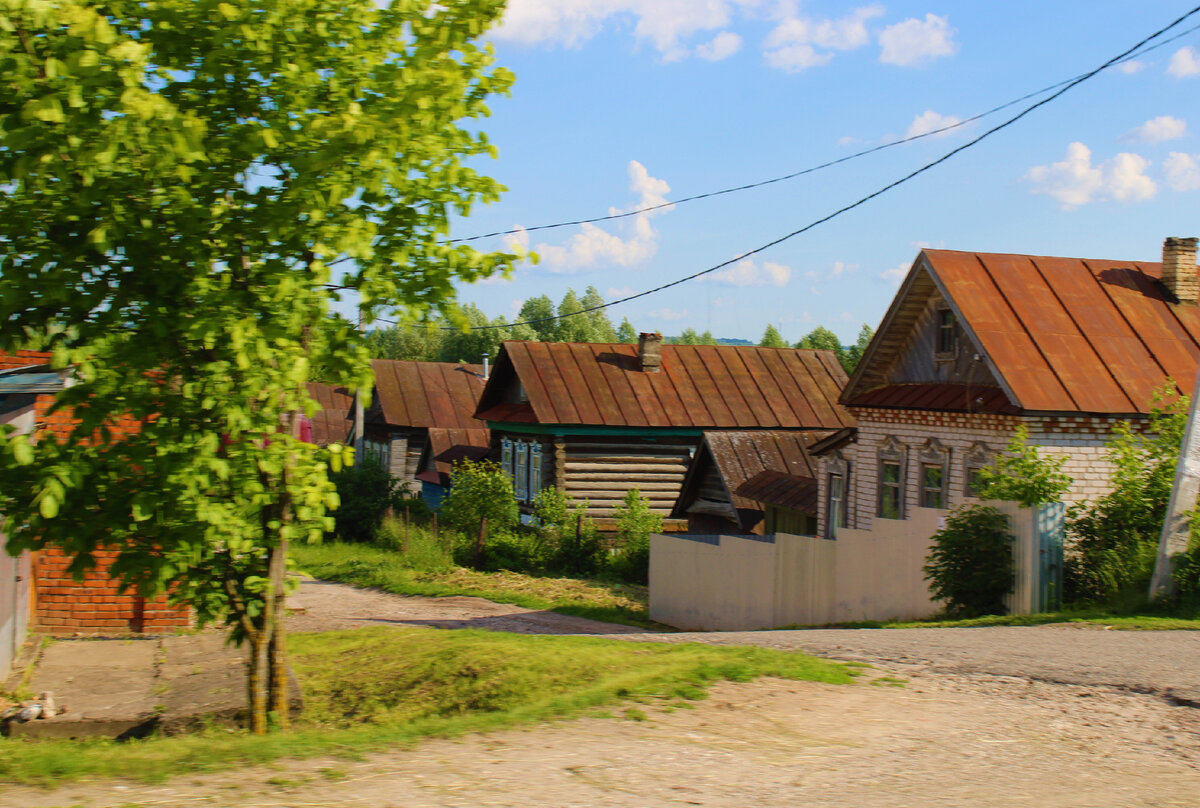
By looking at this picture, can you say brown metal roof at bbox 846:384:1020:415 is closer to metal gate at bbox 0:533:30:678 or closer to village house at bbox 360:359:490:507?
metal gate at bbox 0:533:30:678

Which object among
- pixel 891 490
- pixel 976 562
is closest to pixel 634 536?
pixel 891 490

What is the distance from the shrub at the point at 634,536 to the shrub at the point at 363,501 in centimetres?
775

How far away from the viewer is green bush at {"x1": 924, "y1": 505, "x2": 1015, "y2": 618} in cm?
1457

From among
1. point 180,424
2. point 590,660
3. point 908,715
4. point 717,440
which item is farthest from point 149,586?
point 717,440

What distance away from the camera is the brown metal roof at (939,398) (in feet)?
58.9

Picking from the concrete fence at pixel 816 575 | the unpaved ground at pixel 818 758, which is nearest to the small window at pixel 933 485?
the concrete fence at pixel 816 575

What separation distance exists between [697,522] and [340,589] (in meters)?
9.28

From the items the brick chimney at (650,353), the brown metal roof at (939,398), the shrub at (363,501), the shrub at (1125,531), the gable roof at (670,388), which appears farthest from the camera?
the shrub at (363,501)

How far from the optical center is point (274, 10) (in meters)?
6.22

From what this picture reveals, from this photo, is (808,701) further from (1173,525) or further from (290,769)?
(1173,525)

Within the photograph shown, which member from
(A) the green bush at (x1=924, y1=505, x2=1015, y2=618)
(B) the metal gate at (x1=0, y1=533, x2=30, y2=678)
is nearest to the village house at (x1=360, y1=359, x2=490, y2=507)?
(A) the green bush at (x1=924, y1=505, x2=1015, y2=618)

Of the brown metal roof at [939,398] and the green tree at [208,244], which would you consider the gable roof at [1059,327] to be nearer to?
the brown metal roof at [939,398]

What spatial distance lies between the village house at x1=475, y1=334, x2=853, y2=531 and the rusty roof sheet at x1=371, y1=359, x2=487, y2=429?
413 inches

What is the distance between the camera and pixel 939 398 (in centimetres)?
1945
